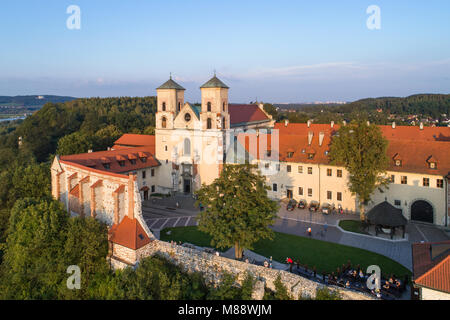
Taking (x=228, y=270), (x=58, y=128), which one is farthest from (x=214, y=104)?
(x=58, y=128)

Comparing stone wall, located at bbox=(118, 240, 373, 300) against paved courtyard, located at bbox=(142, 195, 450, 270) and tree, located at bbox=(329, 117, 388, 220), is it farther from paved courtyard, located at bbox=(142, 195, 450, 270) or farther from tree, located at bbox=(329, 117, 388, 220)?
tree, located at bbox=(329, 117, 388, 220)

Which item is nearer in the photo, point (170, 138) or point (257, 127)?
point (170, 138)

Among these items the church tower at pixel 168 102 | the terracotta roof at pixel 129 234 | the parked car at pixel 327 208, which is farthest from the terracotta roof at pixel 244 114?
the terracotta roof at pixel 129 234

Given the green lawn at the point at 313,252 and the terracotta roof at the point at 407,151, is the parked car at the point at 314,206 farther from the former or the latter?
the green lawn at the point at 313,252

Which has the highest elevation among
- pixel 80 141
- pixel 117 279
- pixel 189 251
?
pixel 80 141

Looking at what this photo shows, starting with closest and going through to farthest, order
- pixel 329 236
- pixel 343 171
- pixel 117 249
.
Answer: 1. pixel 117 249
2. pixel 329 236
3. pixel 343 171
